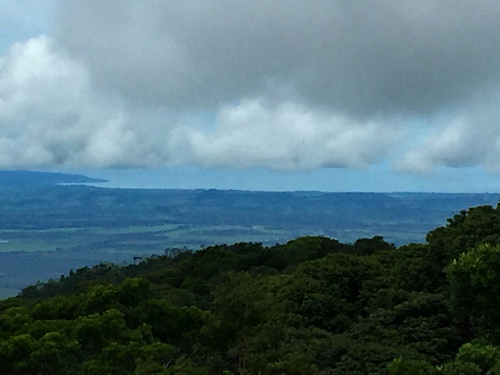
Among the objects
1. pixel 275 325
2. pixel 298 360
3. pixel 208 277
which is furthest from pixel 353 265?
pixel 208 277

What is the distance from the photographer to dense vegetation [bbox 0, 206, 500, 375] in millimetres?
14562

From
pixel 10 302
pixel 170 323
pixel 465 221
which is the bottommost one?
pixel 10 302

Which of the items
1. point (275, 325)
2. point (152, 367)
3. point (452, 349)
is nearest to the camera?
point (152, 367)

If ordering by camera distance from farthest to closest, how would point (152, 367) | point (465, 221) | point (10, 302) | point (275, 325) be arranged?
point (10, 302) < point (465, 221) < point (275, 325) < point (152, 367)

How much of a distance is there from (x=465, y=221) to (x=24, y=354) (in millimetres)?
16236

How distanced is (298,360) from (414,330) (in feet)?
25.7

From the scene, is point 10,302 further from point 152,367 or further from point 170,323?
point 152,367

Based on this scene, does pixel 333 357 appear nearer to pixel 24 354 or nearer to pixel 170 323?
pixel 170 323

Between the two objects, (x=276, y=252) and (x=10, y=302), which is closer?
(x=10, y=302)

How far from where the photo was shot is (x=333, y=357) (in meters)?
19.3

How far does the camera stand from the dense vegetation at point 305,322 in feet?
47.8

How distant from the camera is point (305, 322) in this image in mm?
25656

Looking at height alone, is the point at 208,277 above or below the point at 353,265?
below

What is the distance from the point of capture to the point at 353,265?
29828mm
